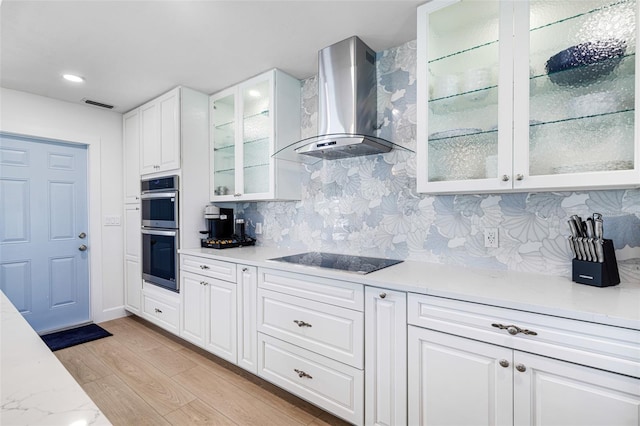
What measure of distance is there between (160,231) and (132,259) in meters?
0.77

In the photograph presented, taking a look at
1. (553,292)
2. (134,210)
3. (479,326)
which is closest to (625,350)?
(553,292)

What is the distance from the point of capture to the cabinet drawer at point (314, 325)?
1.72 metres

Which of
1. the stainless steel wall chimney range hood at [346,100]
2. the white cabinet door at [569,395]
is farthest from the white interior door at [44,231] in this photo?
Answer: the white cabinet door at [569,395]

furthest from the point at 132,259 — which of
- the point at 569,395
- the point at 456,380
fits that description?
the point at 569,395

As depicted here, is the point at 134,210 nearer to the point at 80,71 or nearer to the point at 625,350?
the point at 80,71

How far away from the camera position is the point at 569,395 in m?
1.15

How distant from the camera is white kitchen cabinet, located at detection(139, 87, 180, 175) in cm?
295

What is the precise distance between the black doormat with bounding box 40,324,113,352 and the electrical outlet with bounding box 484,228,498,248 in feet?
11.7

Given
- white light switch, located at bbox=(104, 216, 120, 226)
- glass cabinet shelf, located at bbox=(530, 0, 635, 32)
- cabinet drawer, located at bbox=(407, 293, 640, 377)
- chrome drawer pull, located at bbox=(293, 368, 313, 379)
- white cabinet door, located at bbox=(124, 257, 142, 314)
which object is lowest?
chrome drawer pull, located at bbox=(293, 368, 313, 379)

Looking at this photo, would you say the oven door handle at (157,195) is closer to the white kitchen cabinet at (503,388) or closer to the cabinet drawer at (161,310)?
the cabinet drawer at (161,310)

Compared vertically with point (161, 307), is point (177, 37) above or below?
above

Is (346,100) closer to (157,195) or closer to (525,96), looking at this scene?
(525,96)

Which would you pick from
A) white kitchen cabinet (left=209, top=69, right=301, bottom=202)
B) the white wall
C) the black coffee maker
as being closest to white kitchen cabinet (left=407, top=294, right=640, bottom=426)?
white kitchen cabinet (left=209, top=69, right=301, bottom=202)

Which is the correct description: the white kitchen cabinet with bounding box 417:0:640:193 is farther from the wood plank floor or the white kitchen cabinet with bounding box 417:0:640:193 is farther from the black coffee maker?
the black coffee maker
